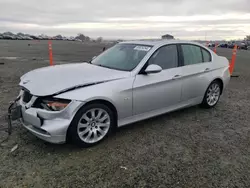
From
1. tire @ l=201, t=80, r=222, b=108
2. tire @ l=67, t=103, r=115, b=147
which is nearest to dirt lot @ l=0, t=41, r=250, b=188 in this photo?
tire @ l=67, t=103, r=115, b=147

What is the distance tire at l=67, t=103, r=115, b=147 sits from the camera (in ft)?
11.0

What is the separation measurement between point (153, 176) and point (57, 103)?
1.60 m

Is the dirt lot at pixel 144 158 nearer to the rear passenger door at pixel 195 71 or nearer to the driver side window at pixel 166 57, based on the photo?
the rear passenger door at pixel 195 71

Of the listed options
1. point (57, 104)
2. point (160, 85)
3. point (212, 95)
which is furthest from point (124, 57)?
point (212, 95)

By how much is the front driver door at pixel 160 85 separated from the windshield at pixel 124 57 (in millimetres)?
227

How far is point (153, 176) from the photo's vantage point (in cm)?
292

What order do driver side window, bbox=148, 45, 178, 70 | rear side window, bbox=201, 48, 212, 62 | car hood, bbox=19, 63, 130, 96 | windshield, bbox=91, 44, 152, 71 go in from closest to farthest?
car hood, bbox=19, 63, 130, 96, windshield, bbox=91, 44, 152, 71, driver side window, bbox=148, 45, 178, 70, rear side window, bbox=201, 48, 212, 62

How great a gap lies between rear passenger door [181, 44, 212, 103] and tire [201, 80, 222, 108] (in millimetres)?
203

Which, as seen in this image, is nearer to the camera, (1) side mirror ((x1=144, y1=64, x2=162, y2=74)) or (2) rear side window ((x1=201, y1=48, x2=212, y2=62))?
(1) side mirror ((x1=144, y1=64, x2=162, y2=74))

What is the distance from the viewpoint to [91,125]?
3.56 m

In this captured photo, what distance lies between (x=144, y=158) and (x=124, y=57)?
197cm

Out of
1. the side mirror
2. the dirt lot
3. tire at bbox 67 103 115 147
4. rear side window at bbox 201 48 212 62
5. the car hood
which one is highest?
rear side window at bbox 201 48 212 62

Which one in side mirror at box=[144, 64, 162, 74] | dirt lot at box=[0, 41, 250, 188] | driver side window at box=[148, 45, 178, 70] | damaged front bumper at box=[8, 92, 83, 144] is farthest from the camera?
driver side window at box=[148, 45, 178, 70]

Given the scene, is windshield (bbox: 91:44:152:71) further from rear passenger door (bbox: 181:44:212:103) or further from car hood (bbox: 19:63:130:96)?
rear passenger door (bbox: 181:44:212:103)
